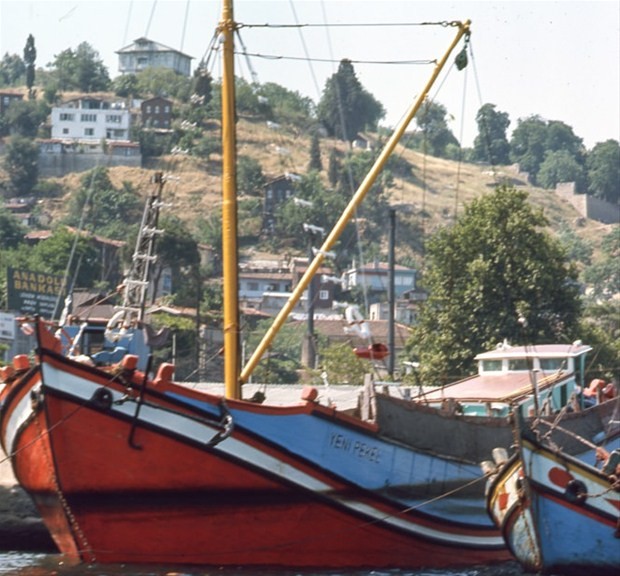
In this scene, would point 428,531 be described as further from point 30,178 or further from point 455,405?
point 30,178

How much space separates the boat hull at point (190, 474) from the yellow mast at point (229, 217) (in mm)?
2403

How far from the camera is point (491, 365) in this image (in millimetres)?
35906

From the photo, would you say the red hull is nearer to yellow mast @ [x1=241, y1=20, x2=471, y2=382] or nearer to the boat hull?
the boat hull

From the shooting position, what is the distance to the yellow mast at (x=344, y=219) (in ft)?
104

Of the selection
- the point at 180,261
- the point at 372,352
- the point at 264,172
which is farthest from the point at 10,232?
the point at 372,352

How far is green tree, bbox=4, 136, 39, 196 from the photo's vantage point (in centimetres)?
18588

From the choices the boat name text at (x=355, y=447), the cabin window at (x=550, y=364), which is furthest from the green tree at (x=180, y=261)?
the boat name text at (x=355, y=447)

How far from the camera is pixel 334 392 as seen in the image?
55.9 meters

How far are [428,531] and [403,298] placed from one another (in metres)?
114

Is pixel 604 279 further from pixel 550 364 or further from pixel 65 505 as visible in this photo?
pixel 65 505

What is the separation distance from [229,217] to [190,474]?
5.25 meters

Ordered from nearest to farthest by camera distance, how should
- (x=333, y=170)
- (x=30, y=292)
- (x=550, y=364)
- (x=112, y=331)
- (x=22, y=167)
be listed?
1. (x=112, y=331)
2. (x=550, y=364)
3. (x=30, y=292)
4. (x=333, y=170)
5. (x=22, y=167)

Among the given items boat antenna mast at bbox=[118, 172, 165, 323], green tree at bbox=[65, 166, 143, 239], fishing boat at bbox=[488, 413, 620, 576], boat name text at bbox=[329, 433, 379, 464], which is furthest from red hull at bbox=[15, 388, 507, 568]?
green tree at bbox=[65, 166, 143, 239]

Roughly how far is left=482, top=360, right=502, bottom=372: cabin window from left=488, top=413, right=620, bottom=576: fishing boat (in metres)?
8.53
